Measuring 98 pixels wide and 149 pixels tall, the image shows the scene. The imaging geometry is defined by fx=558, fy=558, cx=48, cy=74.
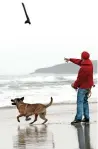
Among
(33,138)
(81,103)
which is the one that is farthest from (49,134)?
(81,103)

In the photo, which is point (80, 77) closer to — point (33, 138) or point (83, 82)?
point (83, 82)

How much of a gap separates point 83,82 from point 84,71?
285 mm

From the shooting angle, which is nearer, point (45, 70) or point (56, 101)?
point (56, 101)

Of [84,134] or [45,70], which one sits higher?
[45,70]

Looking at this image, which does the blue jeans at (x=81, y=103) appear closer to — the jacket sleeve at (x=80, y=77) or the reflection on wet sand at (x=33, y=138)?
the jacket sleeve at (x=80, y=77)

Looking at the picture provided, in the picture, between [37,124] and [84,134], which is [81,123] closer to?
[37,124]

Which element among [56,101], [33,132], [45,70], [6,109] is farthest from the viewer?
[45,70]

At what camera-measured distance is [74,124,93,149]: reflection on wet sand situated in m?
9.36

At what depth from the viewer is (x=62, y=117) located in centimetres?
1483

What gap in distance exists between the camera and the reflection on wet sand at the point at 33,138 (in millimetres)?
9531

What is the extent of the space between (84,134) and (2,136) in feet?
5.30

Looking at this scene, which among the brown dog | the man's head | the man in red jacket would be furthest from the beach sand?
the man's head

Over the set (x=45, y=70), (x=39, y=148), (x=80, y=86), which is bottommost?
(x=39, y=148)

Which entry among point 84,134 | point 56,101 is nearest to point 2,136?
point 84,134
